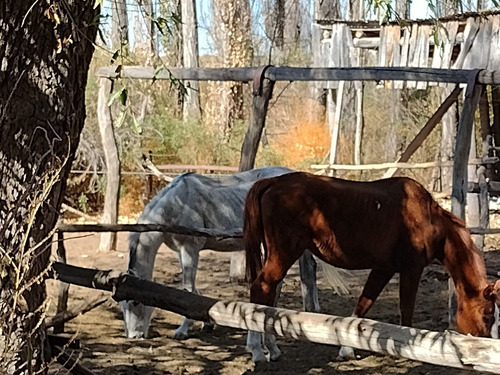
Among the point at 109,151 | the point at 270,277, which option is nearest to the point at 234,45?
the point at 109,151

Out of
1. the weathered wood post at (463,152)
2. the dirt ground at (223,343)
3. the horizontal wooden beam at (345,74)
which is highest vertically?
the horizontal wooden beam at (345,74)

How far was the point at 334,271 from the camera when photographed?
7305 mm

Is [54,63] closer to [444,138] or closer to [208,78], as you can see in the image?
[208,78]

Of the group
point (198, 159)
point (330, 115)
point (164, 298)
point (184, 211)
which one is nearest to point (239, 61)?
point (330, 115)

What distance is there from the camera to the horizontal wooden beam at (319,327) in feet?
8.82

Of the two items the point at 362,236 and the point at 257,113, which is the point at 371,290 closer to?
the point at 362,236

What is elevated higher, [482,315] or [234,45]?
[234,45]

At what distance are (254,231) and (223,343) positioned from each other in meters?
1.28

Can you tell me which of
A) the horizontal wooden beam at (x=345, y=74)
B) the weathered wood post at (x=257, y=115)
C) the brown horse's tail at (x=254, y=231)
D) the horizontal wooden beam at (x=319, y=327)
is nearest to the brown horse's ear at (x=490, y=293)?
the brown horse's tail at (x=254, y=231)

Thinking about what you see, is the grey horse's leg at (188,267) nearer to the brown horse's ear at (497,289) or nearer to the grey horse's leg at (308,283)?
the grey horse's leg at (308,283)

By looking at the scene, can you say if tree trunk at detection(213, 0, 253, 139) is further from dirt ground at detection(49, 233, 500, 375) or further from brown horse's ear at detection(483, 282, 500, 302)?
brown horse's ear at detection(483, 282, 500, 302)

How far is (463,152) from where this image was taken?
246 inches

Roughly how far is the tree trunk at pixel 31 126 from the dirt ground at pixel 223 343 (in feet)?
2.84

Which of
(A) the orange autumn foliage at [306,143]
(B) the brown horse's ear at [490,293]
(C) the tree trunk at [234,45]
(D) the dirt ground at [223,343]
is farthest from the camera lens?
(A) the orange autumn foliage at [306,143]
